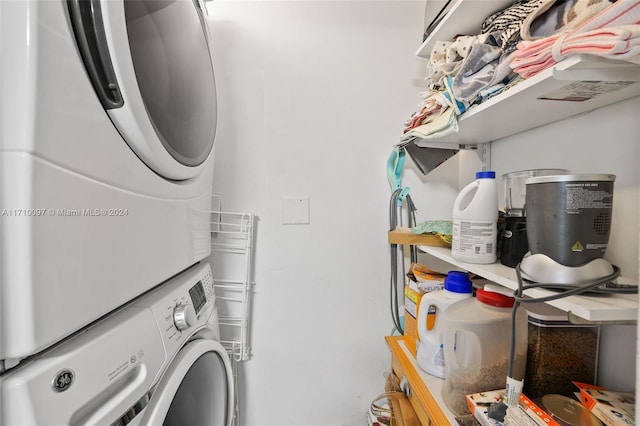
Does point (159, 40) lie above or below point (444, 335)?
above

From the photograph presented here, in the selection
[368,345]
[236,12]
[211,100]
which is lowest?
[368,345]

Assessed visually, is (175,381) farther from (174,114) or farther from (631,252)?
(631,252)

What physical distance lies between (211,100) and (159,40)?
11.8 inches

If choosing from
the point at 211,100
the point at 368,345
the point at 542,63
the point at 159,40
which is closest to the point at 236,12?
the point at 211,100

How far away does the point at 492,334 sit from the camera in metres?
0.78

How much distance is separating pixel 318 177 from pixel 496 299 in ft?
2.59

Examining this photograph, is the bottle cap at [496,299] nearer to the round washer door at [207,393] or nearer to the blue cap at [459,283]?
the blue cap at [459,283]

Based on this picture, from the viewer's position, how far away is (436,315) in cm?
95

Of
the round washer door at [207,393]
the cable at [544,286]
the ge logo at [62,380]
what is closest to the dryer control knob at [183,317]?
the round washer door at [207,393]

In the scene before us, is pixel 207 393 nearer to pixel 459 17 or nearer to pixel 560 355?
pixel 560 355

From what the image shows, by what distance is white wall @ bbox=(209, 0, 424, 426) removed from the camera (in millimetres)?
1235

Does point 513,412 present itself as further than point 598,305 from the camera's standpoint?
Yes

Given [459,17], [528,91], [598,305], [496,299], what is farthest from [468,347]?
[459,17]

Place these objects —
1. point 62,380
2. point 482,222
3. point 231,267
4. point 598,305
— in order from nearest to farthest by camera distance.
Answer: point 62,380, point 598,305, point 482,222, point 231,267
